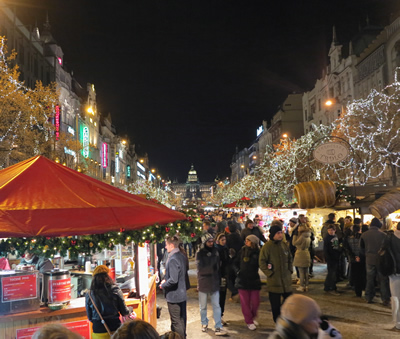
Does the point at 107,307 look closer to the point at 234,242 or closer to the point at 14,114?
the point at 234,242

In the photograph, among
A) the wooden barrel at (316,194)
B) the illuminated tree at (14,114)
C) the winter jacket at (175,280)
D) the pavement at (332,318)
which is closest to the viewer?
the winter jacket at (175,280)

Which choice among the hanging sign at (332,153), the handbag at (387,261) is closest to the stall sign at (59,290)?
the handbag at (387,261)

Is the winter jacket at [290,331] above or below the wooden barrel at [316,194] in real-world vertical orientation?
below

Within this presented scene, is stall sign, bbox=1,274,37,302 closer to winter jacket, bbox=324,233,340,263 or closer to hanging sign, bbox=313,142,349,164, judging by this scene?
winter jacket, bbox=324,233,340,263

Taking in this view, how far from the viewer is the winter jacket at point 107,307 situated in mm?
5043

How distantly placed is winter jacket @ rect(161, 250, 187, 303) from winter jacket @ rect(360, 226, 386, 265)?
4.93 metres

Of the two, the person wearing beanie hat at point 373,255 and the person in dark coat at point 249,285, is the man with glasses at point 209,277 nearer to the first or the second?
the person in dark coat at point 249,285

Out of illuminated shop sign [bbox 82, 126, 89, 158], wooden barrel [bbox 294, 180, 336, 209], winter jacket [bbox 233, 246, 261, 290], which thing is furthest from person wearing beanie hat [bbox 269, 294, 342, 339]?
illuminated shop sign [bbox 82, 126, 89, 158]

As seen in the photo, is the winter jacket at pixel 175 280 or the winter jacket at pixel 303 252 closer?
the winter jacket at pixel 175 280

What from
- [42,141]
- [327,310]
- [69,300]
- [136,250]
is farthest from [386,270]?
[42,141]

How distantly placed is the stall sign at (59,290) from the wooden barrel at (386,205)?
32.2 ft

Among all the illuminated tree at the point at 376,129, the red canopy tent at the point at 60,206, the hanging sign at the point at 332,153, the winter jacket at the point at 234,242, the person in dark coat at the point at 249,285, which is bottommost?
the person in dark coat at the point at 249,285

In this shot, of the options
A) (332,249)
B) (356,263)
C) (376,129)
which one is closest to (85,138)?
(376,129)

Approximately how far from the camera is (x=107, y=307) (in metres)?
5.04
